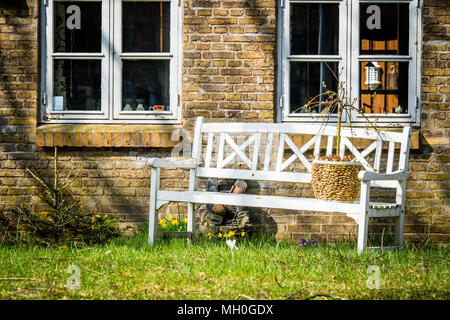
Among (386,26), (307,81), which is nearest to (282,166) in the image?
(307,81)

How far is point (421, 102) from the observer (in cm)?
536

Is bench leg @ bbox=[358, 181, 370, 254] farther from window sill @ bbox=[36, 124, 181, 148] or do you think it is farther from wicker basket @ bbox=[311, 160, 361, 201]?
window sill @ bbox=[36, 124, 181, 148]

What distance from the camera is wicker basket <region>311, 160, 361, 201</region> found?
4309 millimetres

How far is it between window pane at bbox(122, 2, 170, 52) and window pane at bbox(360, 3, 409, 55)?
1952mm

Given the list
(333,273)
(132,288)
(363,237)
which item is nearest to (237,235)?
(363,237)

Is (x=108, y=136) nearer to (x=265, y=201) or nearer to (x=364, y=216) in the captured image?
(x=265, y=201)

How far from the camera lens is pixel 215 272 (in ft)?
11.9

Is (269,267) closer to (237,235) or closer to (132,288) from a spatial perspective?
(132,288)

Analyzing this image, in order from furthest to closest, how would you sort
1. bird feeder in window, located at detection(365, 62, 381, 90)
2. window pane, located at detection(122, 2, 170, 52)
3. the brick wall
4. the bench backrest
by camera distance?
1. window pane, located at detection(122, 2, 170, 52)
2. bird feeder in window, located at detection(365, 62, 381, 90)
3. the brick wall
4. the bench backrest

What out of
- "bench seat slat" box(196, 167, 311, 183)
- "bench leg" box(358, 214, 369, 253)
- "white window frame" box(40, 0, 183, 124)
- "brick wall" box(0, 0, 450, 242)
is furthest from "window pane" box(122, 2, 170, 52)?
"bench leg" box(358, 214, 369, 253)

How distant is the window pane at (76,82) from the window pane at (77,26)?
150 mm

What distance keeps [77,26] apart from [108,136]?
120cm

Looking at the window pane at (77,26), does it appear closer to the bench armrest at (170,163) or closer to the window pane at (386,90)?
the bench armrest at (170,163)

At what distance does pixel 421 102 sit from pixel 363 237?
6.07 feet
